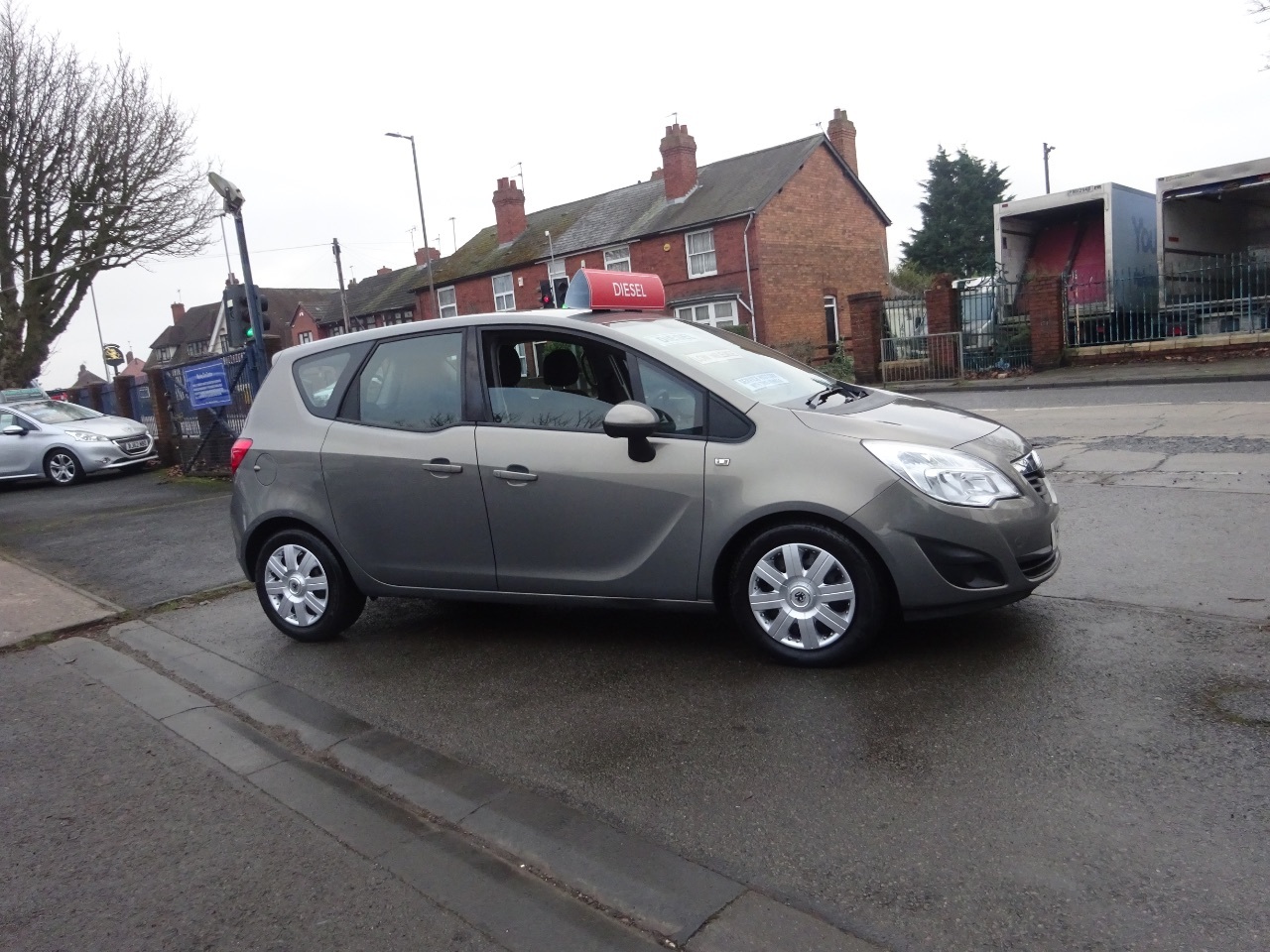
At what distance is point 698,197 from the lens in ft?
125

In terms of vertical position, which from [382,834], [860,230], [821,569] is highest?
[860,230]

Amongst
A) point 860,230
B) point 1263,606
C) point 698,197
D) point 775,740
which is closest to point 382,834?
point 775,740

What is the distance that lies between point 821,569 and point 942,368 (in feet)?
61.4

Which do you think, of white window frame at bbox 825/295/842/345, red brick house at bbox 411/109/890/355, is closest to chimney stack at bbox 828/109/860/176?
red brick house at bbox 411/109/890/355

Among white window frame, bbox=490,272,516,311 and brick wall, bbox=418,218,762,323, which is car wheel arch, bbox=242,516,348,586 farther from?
white window frame, bbox=490,272,516,311

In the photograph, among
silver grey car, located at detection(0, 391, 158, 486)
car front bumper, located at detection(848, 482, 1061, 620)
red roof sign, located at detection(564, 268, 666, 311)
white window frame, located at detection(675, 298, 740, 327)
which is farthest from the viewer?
white window frame, located at detection(675, 298, 740, 327)

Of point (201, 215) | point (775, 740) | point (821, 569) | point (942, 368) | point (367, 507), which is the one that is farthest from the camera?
point (201, 215)

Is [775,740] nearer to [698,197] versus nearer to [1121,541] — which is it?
[1121,541]

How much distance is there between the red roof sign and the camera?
5.36m

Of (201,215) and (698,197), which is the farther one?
(698,197)

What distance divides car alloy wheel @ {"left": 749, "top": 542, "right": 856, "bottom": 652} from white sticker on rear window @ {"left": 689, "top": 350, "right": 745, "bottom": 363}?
1050mm

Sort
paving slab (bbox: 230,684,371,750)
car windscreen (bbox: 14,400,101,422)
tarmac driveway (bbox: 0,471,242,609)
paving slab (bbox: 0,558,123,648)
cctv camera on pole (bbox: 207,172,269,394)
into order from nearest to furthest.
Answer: paving slab (bbox: 230,684,371,750) < paving slab (bbox: 0,558,123,648) < tarmac driveway (bbox: 0,471,242,609) < cctv camera on pole (bbox: 207,172,269,394) < car windscreen (bbox: 14,400,101,422)

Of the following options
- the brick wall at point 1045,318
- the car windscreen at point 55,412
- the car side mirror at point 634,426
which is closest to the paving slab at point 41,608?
the car side mirror at point 634,426

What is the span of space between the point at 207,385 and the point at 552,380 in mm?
11777
